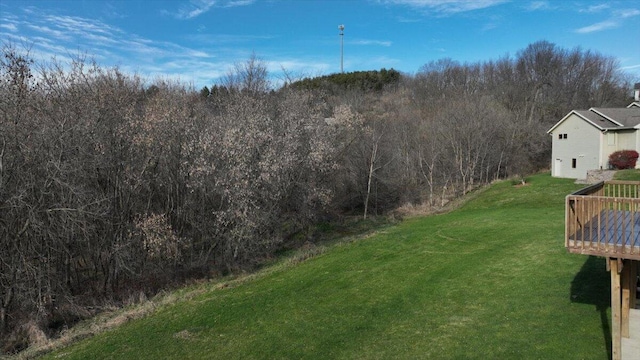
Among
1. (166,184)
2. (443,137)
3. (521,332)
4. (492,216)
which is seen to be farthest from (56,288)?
(443,137)

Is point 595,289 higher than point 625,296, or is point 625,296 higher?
point 625,296

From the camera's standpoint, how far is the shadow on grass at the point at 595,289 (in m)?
8.63

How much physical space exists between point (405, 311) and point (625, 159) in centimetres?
2575

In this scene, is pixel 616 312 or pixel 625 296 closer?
pixel 616 312

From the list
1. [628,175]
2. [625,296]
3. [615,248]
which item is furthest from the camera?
[628,175]

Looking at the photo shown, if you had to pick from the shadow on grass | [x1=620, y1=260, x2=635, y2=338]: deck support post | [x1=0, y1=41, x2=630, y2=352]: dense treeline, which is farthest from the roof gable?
[x1=620, y1=260, x2=635, y2=338]: deck support post

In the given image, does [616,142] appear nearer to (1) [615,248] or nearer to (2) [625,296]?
(2) [625,296]

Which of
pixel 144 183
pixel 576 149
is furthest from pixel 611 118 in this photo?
pixel 144 183

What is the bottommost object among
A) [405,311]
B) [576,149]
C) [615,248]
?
[405,311]

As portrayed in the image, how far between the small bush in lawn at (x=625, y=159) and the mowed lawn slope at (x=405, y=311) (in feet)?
55.0

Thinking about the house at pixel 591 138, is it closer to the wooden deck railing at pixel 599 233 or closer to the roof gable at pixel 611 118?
the roof gable at pixel 611 118

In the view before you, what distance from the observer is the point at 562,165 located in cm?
3241

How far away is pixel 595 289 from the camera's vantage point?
994cm

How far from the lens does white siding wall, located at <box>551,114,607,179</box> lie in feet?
97.5
